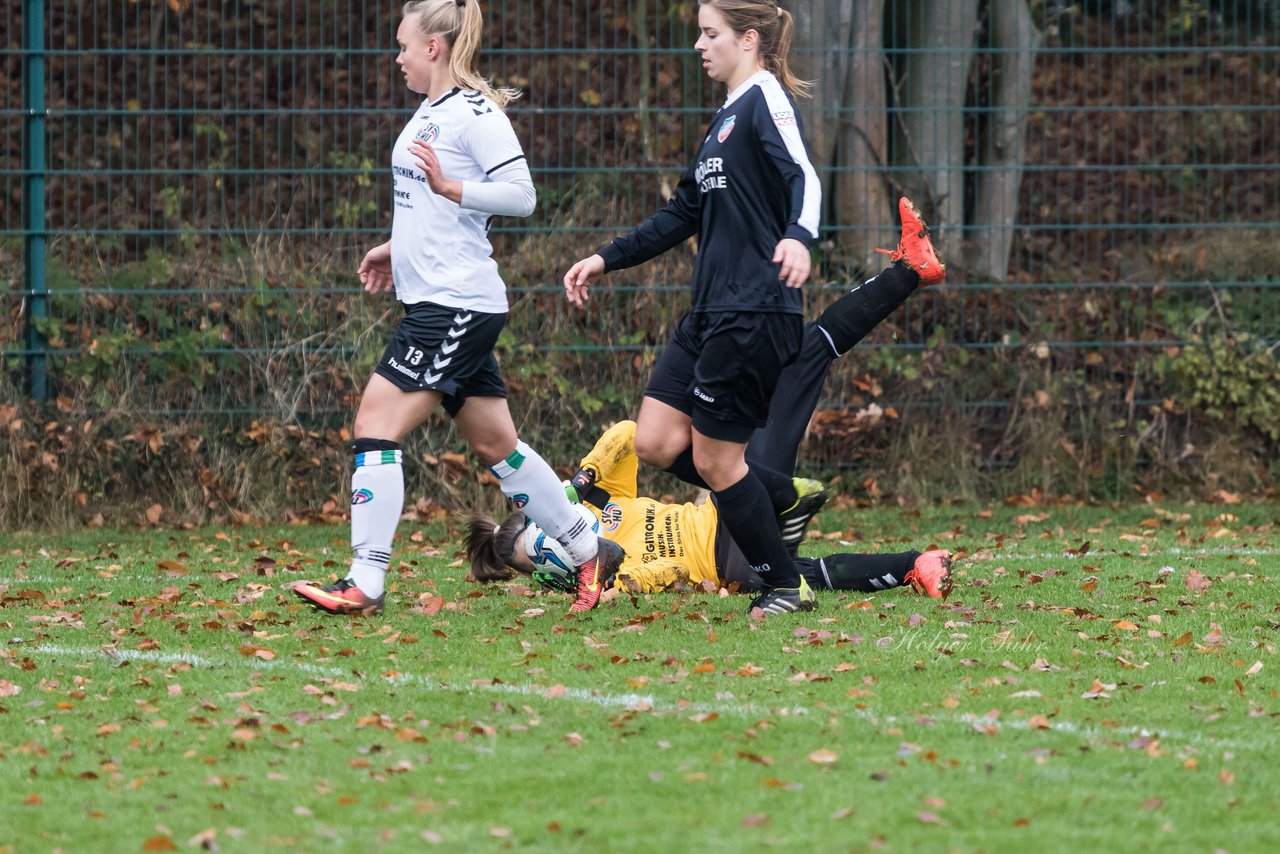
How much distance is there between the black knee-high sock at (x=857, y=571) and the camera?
6.36 m

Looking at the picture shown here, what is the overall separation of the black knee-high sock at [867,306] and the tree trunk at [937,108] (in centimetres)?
357

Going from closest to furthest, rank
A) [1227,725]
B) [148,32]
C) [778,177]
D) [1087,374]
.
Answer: [1227,725] < [778,177] < [1087,374] < [148,32]

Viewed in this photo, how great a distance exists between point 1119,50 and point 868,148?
153 cm

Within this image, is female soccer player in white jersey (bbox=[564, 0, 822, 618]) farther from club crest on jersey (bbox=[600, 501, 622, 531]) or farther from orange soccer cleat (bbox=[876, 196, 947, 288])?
orange soccer cleat (bbox=[876, 196, 947, 288])

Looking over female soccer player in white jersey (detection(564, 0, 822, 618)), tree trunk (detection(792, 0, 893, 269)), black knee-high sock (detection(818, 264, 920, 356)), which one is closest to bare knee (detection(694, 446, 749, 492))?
female soccer player in white jersey (detection(564, 0, 822, 618))

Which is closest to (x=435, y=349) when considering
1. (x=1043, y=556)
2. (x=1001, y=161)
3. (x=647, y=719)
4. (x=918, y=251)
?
(x=647, y=719)

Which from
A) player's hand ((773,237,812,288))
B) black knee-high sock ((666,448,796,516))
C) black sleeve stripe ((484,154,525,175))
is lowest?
black knee-high sock ((666,448,796,516))

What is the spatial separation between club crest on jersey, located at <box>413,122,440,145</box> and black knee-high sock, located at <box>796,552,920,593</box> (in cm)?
201

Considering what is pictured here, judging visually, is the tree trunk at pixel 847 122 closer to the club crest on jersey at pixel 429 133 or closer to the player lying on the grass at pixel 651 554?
the player lying on the grass at pixel 651 554

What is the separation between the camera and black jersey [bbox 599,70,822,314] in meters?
5.45

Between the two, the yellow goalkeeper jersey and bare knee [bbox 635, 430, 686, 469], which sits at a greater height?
bare knee [bbox 635, 430, 686, 469]

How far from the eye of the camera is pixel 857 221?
10.5 meters

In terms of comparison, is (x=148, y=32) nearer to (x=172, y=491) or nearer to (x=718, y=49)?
(x=172, y=491)

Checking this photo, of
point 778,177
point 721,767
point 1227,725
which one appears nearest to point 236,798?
point 721,767
